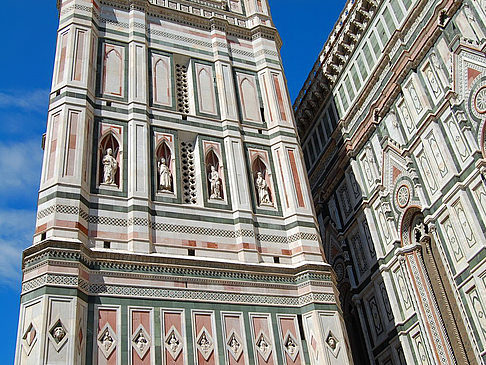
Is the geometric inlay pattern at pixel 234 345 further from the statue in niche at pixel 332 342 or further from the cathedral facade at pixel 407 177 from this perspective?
the cathedral facade at pixel 407 177

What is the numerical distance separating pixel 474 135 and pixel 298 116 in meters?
7.91

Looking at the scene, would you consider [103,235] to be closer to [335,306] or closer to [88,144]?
[88,144]

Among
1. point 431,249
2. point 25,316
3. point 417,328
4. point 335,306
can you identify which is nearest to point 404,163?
point 431,249

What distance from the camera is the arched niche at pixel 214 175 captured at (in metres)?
11.2

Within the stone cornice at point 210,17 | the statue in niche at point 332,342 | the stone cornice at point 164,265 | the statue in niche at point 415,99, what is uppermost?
the stone cornice at point 210,17

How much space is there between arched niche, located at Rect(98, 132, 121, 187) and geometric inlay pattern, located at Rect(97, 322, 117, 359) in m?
2.72

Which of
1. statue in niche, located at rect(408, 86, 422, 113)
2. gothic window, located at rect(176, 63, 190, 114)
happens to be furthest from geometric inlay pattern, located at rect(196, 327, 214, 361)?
statue in niche, located at rect(408, 86, 422, 113)

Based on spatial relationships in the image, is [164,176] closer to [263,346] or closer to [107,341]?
[107,341]

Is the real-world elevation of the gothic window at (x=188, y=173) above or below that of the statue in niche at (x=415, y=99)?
below

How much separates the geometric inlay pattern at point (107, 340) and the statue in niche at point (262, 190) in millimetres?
3992

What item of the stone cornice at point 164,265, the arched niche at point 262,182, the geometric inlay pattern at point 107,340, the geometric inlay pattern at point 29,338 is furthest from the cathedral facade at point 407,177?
the geometric inlay pattern at point 29,338

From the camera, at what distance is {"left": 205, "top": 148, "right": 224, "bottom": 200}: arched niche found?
442 inches

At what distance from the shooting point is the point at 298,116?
1830cm

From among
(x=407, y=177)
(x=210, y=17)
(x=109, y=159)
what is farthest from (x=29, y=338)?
(x=210, y=17)
